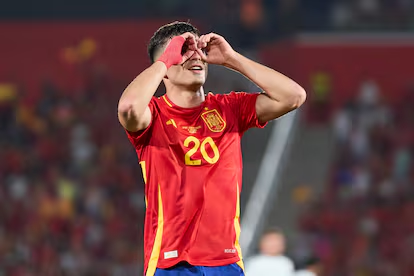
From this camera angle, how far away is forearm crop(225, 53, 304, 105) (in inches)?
150

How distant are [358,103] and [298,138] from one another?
1.03 meters

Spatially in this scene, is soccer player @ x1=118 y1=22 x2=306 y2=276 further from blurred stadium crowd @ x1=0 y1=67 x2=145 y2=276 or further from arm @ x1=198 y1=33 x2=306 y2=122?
blurred stadium crowd @ x1=0 y1=67 x2=145 y2=276

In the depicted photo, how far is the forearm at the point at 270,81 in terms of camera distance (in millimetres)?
3799

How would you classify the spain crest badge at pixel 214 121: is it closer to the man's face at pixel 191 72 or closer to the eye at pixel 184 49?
the man's face at pixel 191 72

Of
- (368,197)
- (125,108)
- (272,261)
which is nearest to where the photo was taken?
(125,108)

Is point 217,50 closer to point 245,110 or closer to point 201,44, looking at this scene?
point 201,44

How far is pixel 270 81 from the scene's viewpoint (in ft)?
12.5

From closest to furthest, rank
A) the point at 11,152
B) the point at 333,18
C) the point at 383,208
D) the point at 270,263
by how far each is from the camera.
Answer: the point at 270,263 < the point at 383,208 < the point at 11,152 < the point at 333,18

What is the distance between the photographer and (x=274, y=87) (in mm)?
3809

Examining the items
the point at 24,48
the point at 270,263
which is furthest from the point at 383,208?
the point at 24,48

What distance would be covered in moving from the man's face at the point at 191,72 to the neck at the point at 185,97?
4 centimetres

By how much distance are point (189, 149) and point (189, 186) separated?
15 cm

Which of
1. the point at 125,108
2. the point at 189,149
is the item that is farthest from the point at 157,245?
the point at 125,108

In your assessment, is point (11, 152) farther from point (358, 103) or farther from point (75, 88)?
point (358, 103)
